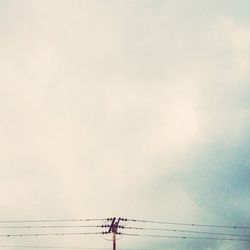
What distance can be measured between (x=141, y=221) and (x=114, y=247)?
449 centimetres

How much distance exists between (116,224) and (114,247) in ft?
10.4

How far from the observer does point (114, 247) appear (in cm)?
5259

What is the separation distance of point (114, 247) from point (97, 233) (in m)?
2.98

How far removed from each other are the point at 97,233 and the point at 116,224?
261 centimetres

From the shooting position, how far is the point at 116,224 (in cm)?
5478

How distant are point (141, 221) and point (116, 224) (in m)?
3.73

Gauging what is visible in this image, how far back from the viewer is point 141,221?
52812 millimetres

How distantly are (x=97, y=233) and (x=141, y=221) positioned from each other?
19.3ft

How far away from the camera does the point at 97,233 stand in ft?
178
